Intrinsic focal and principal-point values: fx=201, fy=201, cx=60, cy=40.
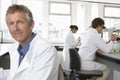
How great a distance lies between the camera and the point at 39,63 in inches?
41.0

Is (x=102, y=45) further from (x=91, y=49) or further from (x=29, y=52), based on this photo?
(x=29, y=52)

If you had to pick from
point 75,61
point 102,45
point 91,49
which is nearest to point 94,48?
point 91,49

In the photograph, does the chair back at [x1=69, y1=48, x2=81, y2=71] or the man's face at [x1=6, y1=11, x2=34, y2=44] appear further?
the chair back at [x1=69, y1=48, x2=81, y2=71]

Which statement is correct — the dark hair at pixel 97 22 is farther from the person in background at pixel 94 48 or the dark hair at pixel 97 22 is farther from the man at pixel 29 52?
the man at pixel 29 52

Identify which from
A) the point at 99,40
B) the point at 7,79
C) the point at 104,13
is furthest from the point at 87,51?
the point at 104,13

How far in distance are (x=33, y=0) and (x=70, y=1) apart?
115cm

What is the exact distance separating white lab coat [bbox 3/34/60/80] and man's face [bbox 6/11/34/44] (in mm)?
70

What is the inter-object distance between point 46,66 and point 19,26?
289mm

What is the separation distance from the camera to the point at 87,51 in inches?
113

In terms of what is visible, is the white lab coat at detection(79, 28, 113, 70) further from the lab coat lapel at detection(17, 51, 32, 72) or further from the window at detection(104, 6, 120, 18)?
the window at detection(104, 6, 120, 18)

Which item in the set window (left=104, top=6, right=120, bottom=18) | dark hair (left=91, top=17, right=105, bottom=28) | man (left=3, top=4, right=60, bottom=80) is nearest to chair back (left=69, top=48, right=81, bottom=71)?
Result: dark hair (left=91, top=17, right=105, bottom=28)

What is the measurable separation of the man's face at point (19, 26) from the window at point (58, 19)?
4995 mm

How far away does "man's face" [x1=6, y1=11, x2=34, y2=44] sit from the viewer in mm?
1103

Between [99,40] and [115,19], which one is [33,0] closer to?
[115,19]
